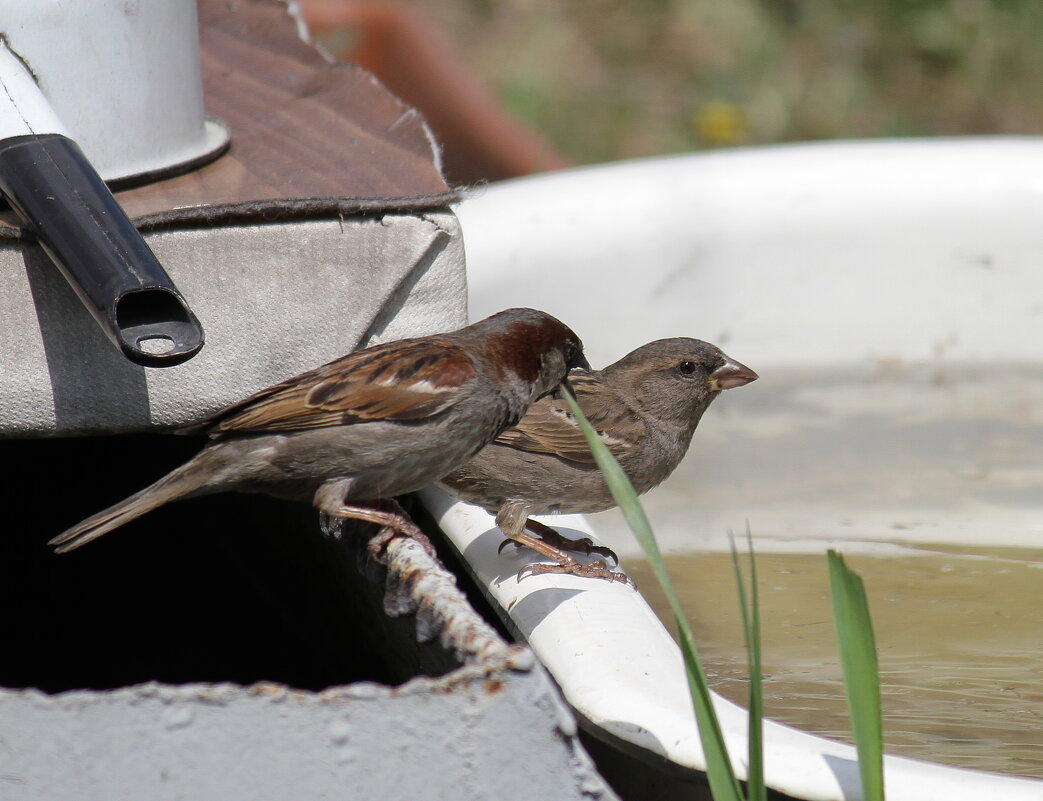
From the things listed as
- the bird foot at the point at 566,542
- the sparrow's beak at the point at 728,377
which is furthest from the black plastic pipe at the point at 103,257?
the sparrow's beak at the point at 728,377

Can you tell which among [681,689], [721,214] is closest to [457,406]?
[681,689]

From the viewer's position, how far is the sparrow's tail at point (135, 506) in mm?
2297

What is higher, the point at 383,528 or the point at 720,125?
the point at 720,125

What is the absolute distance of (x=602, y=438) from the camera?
300cm

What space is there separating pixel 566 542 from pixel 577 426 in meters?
0.32

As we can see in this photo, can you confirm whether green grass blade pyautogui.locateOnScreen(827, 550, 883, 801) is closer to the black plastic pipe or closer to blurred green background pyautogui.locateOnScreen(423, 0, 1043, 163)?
the black plastic pipe

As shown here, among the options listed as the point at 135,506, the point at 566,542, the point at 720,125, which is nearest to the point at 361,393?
the point at 135,506

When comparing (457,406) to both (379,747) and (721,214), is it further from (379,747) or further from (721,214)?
(721,214)

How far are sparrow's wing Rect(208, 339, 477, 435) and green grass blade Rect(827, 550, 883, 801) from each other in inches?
43.4

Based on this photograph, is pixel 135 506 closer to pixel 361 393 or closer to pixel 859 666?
pixel 361 393

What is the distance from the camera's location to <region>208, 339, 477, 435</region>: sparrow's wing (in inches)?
95.0

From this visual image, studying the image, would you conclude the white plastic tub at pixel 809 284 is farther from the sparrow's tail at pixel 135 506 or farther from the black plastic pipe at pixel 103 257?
the black plastic pipe at pixel 103 257

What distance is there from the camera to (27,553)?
10.7ft

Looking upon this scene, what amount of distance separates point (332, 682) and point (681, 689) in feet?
4.52
